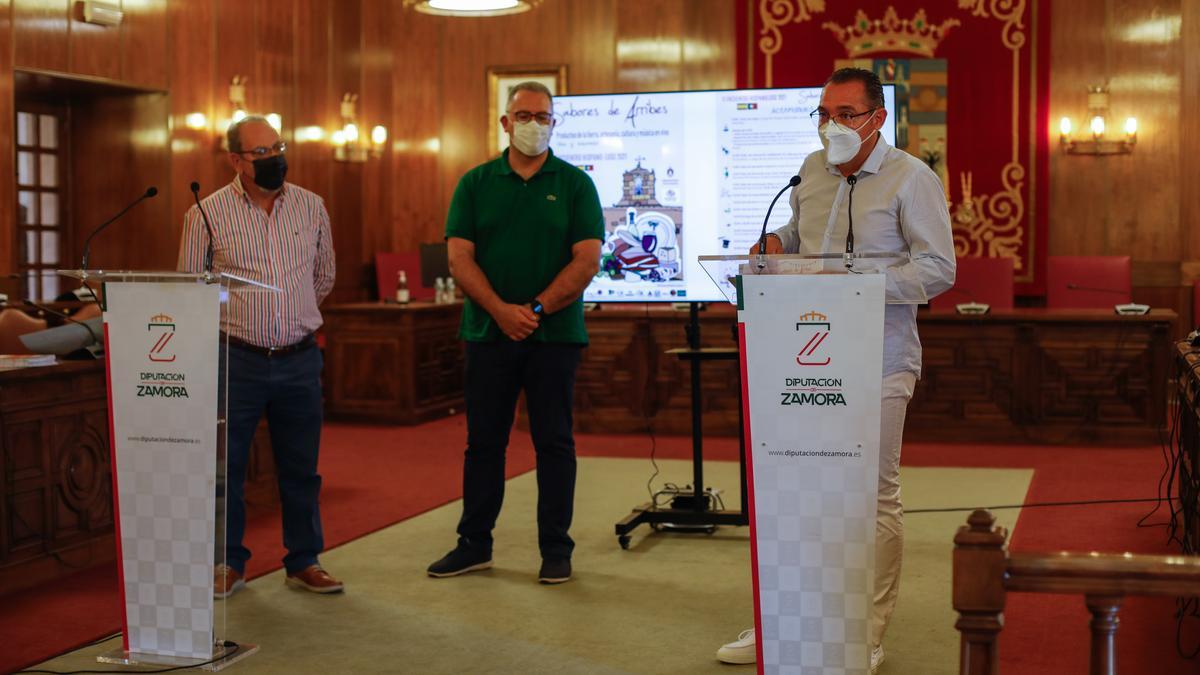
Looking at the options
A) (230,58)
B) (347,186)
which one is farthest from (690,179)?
(347,186)

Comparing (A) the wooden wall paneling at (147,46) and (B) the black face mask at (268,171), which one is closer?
(B) the black face mask at (268,171)

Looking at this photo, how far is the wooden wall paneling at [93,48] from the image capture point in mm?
7918

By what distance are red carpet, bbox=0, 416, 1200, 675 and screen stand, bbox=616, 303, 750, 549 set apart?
616 mm

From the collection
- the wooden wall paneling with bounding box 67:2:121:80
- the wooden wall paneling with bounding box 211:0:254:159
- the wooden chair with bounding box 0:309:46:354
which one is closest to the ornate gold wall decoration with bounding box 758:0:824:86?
the wooden wall paneling with bounding box 211:0:254:159

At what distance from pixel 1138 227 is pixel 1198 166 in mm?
625

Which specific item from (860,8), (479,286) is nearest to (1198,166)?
(860,8)

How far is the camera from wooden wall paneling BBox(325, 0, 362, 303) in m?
10.8

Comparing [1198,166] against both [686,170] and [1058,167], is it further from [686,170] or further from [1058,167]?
[686,170]

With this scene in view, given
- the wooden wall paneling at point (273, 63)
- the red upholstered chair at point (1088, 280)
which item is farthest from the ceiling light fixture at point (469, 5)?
the red upholstered chair at point (1088, 280)

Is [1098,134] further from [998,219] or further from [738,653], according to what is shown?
[738,653]

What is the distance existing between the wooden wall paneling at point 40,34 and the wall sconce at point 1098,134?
7.30 meters

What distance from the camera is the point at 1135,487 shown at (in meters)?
6.12

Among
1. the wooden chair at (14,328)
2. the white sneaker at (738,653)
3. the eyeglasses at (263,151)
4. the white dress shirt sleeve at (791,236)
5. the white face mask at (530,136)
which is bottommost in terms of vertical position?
the white sneaker at (738,653)

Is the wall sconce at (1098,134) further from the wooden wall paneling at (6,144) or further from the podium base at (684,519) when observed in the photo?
the wooden wall paneling at (6,144)
